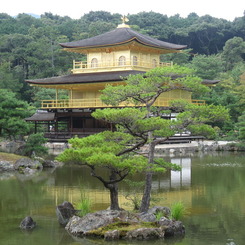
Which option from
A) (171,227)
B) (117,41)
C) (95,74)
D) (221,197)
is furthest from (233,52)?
(171,227)

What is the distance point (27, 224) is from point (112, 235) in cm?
243

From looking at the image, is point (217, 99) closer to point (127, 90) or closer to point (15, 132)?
point (15, 132)

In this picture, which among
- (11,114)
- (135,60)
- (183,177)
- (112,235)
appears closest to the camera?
(112,235)

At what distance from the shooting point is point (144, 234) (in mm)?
12023

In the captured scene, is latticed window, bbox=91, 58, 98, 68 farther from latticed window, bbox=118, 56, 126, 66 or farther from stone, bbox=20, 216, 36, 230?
stone, bbox=20, 216, 36, 230

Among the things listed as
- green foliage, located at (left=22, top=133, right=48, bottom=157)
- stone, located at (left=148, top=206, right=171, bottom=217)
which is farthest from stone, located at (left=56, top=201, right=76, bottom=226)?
green foliage, located at (left=22, top=133, right=48, bottom=157)

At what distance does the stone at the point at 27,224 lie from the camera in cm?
1307

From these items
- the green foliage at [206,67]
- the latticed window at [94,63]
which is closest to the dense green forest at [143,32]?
the green foliage at [206,67]

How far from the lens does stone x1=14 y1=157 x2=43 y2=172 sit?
79.9 feet

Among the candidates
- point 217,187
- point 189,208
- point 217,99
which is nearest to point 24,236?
point 189,208

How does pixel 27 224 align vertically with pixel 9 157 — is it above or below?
below

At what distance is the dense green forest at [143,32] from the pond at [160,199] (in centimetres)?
918

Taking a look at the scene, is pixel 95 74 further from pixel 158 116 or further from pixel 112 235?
pixel 112 235

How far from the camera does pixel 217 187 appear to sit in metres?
19.2
